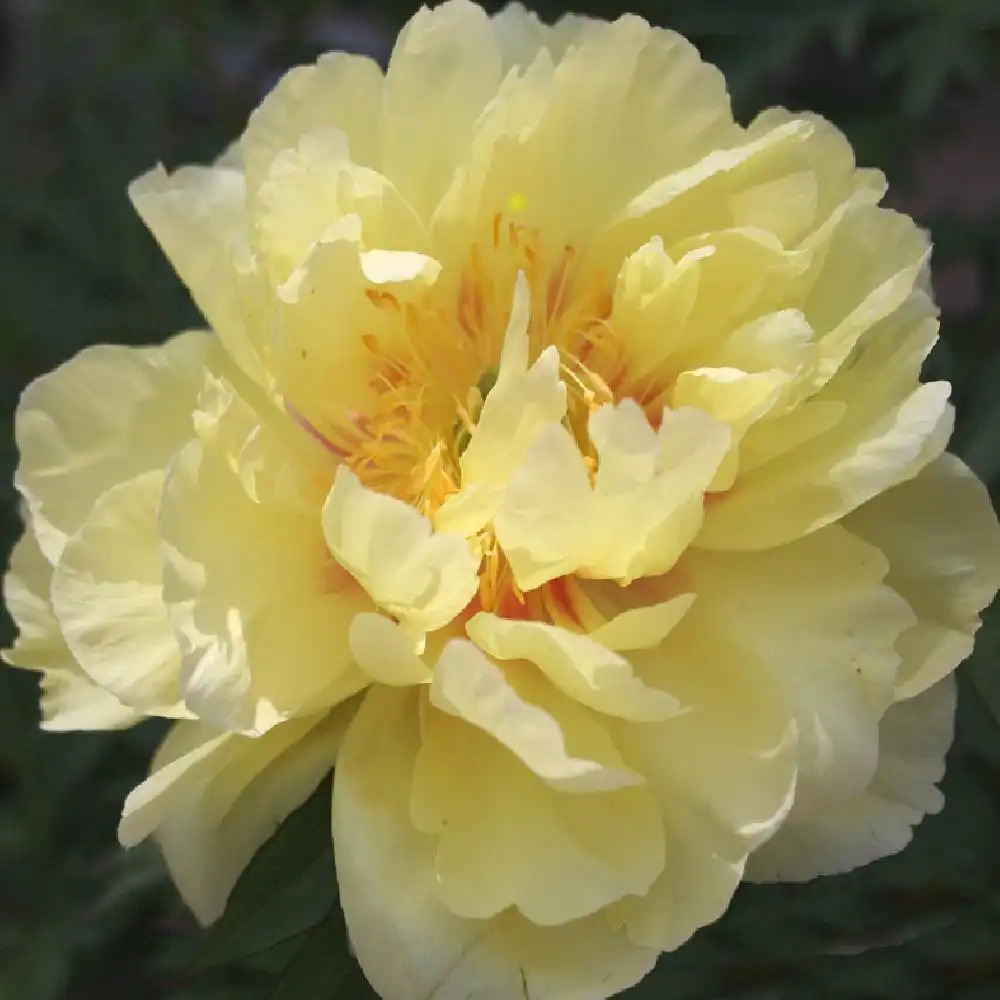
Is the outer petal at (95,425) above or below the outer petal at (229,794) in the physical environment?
above

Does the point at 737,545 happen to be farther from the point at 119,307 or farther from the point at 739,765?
the point at 119,307

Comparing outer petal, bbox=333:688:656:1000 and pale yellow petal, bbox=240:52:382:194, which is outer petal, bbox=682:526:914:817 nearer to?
outer petal, bbox=333:688:656:1000

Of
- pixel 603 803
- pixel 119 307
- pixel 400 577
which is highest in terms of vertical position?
pixel 400 577

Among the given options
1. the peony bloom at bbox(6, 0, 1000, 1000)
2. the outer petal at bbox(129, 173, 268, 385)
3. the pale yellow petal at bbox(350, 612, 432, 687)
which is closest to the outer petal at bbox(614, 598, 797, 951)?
the peony bloom at bbox(6, 0, 1000, 1000)

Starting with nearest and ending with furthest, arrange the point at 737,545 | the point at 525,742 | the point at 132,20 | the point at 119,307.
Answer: the point at 525,742 < the point at 737,545 < the point at 119,307 < the point at 132,20

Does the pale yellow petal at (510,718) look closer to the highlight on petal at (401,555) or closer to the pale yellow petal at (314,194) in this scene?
the highlight on petal at (401,555)

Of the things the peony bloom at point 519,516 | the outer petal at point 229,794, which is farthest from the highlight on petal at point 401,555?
the outer petal at point 229,794

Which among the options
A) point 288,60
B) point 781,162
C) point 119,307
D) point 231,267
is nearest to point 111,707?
A: point 231,267
